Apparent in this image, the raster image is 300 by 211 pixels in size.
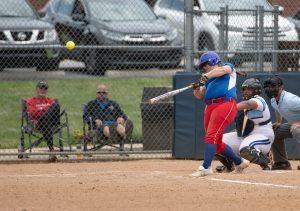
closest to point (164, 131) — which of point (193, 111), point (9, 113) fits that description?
point (193, 111)

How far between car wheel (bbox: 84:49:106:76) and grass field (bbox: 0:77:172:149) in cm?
100

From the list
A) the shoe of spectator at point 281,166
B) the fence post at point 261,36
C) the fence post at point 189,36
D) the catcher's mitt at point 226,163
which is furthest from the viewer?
the fence post at point 261,36

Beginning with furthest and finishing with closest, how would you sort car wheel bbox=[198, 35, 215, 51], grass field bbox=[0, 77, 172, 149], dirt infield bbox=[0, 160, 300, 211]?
grass field bbox=[0, 77, 172, 149] → car wheel bbox=[198, 35, 215, 51] → dirt infield bbox=[0, 160, 300, 211]

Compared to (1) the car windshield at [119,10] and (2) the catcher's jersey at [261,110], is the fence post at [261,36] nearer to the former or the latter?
(2) the catcher's jersey at [261,110]

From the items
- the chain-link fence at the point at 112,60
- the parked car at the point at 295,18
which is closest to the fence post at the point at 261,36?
the chain-link fence at the point at 112,60

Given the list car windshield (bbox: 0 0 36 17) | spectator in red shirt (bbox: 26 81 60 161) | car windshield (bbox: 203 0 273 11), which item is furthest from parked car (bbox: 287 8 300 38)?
spectator in red shirt (bbox: 26 81 60 161)

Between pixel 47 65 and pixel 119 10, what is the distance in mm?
2007

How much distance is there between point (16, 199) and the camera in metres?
8.95

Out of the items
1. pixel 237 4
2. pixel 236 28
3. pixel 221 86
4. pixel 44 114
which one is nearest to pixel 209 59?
pixel 221 86

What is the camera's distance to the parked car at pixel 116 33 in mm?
16500

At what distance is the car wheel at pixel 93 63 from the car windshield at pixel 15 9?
1.37 m

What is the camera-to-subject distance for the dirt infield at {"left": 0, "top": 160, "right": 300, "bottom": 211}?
8.49 m

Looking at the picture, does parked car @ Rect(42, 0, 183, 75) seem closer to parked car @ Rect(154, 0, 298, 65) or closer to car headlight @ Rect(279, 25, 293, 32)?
parked car @ Rect(154, 0, 298, 65)

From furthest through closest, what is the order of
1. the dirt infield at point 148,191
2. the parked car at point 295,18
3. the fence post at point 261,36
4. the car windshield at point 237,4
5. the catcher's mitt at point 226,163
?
the parked car at point 295,18, the car windshield at point 237,4, the fence post at point 261,36, the catcher's mitt at point 226,163, the dirt infield at point 148,191
